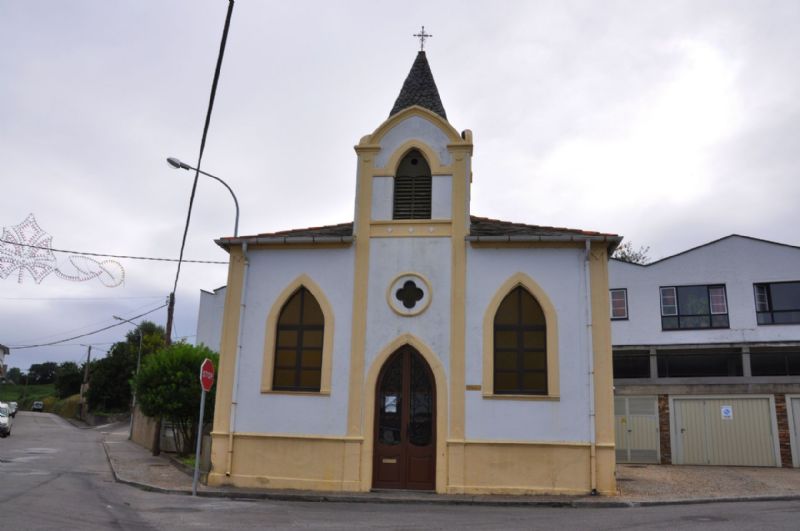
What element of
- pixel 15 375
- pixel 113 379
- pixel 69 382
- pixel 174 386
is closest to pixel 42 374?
pixel 15 375

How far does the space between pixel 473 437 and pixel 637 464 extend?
11558 mm

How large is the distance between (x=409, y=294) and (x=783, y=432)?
15066 millimetres

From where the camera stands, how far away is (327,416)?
47.6 ft

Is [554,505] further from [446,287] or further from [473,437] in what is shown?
[446,287]

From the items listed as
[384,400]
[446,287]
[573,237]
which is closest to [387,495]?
[384,400]

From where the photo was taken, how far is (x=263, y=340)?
1523 centimetres

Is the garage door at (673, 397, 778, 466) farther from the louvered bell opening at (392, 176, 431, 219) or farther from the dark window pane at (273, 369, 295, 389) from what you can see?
the dark window pane at (273, 369, 295, 389)

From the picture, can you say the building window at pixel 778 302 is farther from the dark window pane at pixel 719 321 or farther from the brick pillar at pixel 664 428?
the brick pillar at pixel 664 428

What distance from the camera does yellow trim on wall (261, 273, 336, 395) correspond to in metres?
14.8

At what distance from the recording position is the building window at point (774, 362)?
2533 cm

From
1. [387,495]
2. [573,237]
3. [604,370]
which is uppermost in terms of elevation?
[573,237]

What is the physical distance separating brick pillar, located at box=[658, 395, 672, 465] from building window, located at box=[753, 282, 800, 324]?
5.18 m

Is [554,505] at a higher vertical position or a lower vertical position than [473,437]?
lower

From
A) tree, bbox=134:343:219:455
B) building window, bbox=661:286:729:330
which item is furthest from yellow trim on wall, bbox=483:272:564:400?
building window, bbox=661:286:729:330
